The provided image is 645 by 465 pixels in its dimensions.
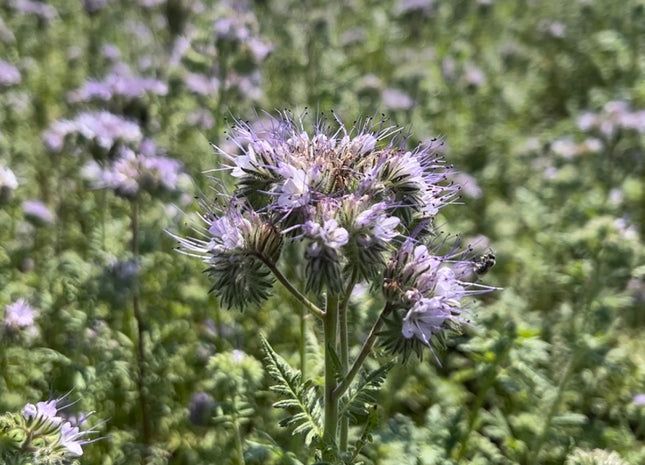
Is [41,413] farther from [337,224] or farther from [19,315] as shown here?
[19,315]

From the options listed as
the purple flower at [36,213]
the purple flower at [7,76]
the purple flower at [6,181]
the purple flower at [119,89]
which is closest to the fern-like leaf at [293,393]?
Answer: the purple flower at [6,181]

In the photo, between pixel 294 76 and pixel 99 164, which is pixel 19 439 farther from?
pixel 294 76

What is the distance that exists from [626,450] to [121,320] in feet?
8.82

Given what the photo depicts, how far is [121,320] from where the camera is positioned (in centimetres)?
402

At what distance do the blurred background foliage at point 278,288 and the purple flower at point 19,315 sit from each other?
0.02 m

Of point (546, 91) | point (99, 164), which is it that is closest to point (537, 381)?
point (99, 164)

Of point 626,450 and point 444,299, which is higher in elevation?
point 444,299

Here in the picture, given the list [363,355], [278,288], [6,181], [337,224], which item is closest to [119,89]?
[6,181]

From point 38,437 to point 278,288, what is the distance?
6.94ft

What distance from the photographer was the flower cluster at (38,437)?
6.32 ft

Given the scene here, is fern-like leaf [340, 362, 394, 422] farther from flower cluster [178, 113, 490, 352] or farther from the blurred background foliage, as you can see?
the blurred background foliage

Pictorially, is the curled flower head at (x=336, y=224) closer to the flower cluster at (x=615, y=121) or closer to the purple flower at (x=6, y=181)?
the purple flower at (x=6, y=181)


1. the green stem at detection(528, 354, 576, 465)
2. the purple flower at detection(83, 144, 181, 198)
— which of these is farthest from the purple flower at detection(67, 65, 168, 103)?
the green stem at detection(528, 354, 576, 465)

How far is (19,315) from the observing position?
124 inches
